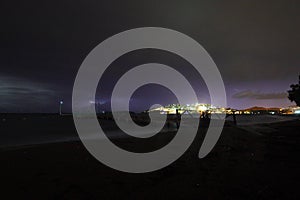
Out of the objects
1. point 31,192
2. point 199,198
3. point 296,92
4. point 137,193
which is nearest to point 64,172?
point 31,192

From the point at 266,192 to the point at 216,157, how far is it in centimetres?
430

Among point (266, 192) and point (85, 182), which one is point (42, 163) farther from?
point (266, 192)

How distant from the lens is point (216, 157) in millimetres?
9867

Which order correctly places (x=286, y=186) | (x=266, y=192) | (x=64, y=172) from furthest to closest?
1. (x=64, y=172)
2. (x=286, y=186)
3. (x=266, y=192)

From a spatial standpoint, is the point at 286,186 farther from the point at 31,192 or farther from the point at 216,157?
the point at 31,192

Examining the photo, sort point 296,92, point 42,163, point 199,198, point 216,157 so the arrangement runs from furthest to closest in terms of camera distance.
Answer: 1. point 296,92
2. point 216,157
3. point 42,163
4. point 199,198

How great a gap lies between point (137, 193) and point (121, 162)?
138 inches

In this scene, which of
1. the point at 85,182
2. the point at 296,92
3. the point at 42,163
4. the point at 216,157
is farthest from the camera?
the point at 296,92

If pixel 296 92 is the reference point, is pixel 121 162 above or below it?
below

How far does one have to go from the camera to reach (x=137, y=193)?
5578mm

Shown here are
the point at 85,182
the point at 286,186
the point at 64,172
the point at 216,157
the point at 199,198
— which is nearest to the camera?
the point at 199,198

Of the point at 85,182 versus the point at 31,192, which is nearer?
the point at 31,192

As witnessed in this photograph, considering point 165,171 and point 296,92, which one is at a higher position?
point 296,92

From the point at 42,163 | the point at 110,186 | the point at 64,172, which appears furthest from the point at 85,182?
the point at 42,163
